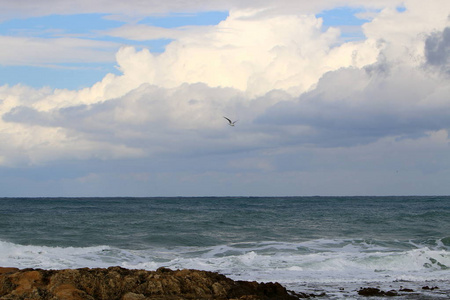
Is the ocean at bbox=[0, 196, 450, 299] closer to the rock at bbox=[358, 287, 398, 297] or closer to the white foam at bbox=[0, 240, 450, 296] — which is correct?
the white foam at bbox=[0, 240, 450, 296]

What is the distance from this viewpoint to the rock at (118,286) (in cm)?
1063

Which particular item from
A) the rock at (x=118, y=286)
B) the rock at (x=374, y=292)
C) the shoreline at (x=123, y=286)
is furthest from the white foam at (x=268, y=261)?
the rock at (x=118, y=286)

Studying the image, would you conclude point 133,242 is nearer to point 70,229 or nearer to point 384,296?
point 70,229

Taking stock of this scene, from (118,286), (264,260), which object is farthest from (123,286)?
(264,260)

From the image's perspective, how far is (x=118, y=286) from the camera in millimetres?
11070

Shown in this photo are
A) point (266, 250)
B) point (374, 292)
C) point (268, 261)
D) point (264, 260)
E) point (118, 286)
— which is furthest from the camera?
point (266, 250)

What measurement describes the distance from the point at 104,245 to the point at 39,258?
4.66 meters

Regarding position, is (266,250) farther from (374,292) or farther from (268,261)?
(374,292)

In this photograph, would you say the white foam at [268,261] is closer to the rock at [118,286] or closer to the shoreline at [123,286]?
the shoreline at [123,286]

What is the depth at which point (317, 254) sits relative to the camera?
2167cm

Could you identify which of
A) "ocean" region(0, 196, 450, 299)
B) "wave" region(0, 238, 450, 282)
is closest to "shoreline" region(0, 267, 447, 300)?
"ocean" region(0, 196, 450, 299)

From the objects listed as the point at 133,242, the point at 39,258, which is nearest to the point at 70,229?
the point at 133,242

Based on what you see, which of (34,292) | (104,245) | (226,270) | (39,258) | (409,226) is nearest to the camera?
(34,292)

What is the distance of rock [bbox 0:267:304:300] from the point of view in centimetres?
1063
